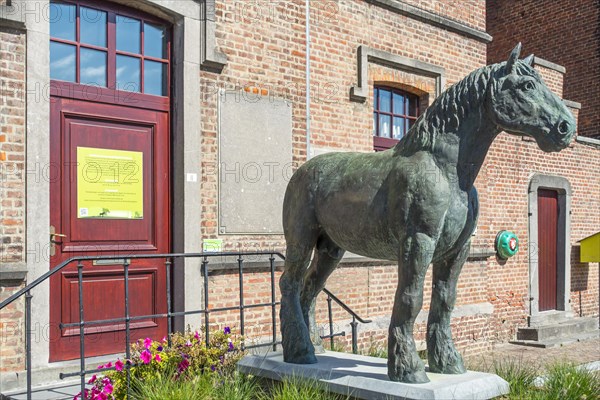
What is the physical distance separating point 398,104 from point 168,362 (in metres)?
6.41

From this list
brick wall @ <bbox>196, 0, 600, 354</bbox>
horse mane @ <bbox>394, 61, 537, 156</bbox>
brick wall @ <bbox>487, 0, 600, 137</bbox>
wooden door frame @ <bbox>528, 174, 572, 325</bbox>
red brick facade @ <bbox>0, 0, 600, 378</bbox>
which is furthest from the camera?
brick wall @ <bbox>487, 0, 600, 137</bbox>

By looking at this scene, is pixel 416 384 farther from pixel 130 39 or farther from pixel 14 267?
pixel 130 39

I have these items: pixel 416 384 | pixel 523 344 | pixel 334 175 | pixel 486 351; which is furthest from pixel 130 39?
pixel 523 344

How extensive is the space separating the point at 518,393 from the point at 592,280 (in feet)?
34.3

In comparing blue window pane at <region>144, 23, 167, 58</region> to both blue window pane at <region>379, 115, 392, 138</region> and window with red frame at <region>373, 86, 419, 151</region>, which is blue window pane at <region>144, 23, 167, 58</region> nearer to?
window with red frame at <region>373, 86, 419, 151</region>

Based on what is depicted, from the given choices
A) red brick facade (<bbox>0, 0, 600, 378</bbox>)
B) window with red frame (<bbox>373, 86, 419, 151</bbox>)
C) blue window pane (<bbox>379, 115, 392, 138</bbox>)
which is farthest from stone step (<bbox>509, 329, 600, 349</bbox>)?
blue window pane (<bbox>379, 115, 392, 138</bbox>)

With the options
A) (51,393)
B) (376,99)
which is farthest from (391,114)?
(51,393)

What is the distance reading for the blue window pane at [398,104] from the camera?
1041 centimetres

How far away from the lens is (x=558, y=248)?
43.3ft

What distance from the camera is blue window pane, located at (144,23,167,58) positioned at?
7.44 metres

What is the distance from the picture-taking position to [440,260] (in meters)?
4.50

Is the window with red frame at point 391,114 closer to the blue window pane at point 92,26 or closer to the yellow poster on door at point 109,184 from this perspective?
the yellow poster on door at point 109,184

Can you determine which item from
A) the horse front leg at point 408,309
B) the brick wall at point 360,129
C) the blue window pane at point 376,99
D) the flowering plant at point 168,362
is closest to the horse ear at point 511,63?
the horse front leg at point 408,309

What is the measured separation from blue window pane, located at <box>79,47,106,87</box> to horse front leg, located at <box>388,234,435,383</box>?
4.27m
